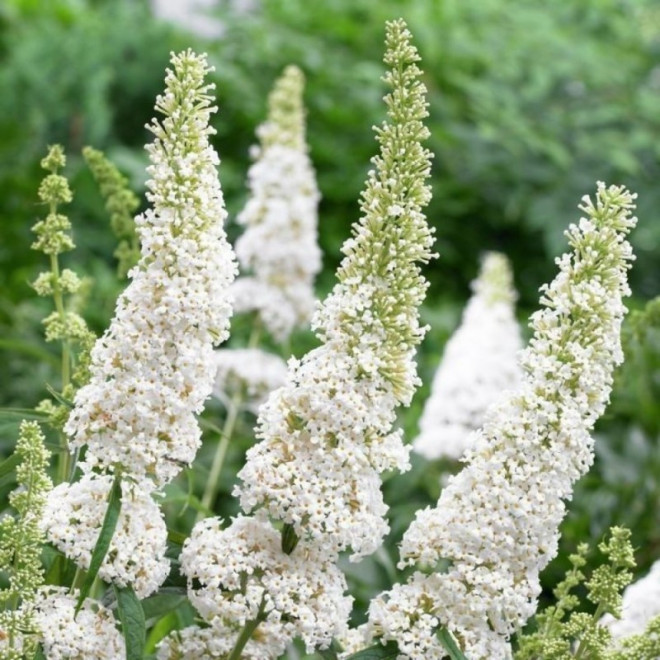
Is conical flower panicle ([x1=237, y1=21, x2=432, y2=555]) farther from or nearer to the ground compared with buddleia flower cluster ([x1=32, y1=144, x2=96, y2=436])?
nearer to the ground

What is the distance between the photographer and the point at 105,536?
45.6 inches

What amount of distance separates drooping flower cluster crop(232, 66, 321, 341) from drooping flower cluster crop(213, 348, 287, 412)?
76 mm

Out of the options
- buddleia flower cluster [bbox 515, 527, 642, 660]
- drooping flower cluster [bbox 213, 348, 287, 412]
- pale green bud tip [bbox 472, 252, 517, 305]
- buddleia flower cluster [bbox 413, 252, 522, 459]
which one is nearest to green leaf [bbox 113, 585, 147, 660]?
buddleia flower cluster [bbox 515, 527, 642, 660]

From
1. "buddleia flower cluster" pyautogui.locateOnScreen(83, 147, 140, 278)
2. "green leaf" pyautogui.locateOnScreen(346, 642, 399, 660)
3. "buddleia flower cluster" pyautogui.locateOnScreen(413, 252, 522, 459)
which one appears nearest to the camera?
"green leaf" pyautogui.locateOnScreen(346, 642, 399, 660)

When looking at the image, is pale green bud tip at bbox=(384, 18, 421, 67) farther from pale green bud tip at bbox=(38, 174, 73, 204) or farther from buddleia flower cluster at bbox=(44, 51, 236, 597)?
pale green bud tip at bbox=(38, 174, 73, 204)

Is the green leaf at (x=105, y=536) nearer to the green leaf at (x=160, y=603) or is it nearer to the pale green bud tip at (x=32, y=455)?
the pale green bud tip at (x=32, y=455)

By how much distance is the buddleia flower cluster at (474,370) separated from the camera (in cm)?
249

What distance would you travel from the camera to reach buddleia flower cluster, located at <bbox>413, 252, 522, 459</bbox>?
8.16 ft

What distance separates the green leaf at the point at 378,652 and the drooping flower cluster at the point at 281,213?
1.18m

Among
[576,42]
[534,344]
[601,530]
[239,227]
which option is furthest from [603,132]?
[534,344]

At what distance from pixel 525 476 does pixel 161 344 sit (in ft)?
1.13

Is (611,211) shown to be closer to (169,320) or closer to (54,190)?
(169,320)

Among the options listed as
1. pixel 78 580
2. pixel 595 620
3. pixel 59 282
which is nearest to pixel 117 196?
pixel 59 282

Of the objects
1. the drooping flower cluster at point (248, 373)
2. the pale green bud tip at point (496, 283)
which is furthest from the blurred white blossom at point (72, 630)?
the pale green bud tip at point (496, 283)
